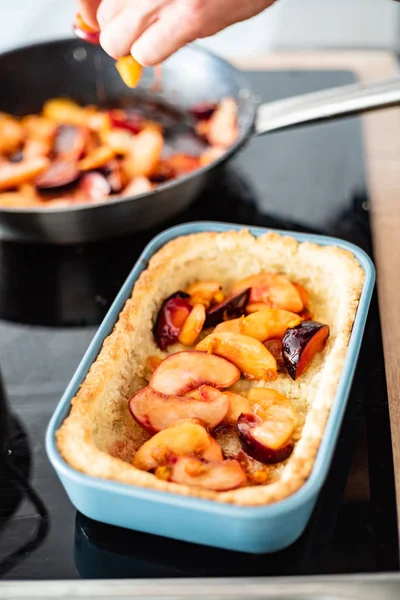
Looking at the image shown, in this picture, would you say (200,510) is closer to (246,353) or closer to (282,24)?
(246,353)

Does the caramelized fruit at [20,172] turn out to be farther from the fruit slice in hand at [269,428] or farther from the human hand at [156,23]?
the fruit slice in hand at [269,428]

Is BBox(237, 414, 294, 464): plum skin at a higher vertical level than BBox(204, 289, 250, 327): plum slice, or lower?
lower

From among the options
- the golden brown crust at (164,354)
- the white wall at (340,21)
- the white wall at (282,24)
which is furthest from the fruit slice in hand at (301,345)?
the white wall at (340,21)

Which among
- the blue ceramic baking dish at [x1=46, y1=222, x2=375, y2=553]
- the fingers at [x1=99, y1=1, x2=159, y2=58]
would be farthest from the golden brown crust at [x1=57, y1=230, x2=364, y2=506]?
the fingers at [x1=99, y1=1, x2=159, y2=58]

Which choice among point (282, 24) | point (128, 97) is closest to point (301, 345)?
point (128, 97)

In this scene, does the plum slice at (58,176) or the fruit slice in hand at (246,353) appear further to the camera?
the plum slice at (58,176)

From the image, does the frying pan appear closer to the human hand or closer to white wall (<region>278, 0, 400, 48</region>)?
the human hand

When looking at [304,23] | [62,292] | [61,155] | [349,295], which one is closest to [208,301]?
[349,295]
